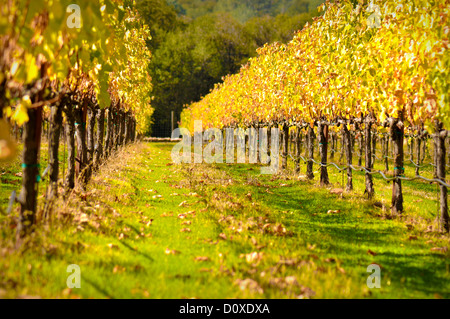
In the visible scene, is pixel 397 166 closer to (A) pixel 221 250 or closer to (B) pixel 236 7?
(A) pixel 221 250

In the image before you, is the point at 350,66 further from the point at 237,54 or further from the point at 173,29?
the point at 173,29

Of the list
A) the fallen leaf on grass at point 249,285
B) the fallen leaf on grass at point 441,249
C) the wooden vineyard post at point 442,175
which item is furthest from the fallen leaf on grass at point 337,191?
the fallen leaf on grass at point 249,285

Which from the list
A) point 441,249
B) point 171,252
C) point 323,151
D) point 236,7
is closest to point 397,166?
point 441,249

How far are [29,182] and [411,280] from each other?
4.84 metres

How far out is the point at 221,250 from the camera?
5.31 metres

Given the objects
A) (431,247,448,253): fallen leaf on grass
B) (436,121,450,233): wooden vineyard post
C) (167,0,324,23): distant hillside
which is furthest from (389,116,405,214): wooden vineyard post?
(167,0,324,23): distant hillside

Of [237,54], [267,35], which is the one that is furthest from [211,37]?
[267,35]

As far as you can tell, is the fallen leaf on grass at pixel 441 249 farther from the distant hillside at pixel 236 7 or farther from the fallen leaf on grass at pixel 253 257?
the distant hillside at pixel 236 7

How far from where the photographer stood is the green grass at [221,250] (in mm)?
3852

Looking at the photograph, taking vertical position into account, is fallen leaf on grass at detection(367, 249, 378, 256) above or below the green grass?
below

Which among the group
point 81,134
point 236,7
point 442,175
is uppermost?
point 236,7

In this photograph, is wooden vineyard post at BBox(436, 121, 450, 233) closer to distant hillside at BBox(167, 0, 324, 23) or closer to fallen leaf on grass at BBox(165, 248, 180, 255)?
fallen leaf on grass at BBox(165, 248, 180, 255)

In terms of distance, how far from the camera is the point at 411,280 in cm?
454

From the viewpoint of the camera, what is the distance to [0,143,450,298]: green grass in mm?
3852
